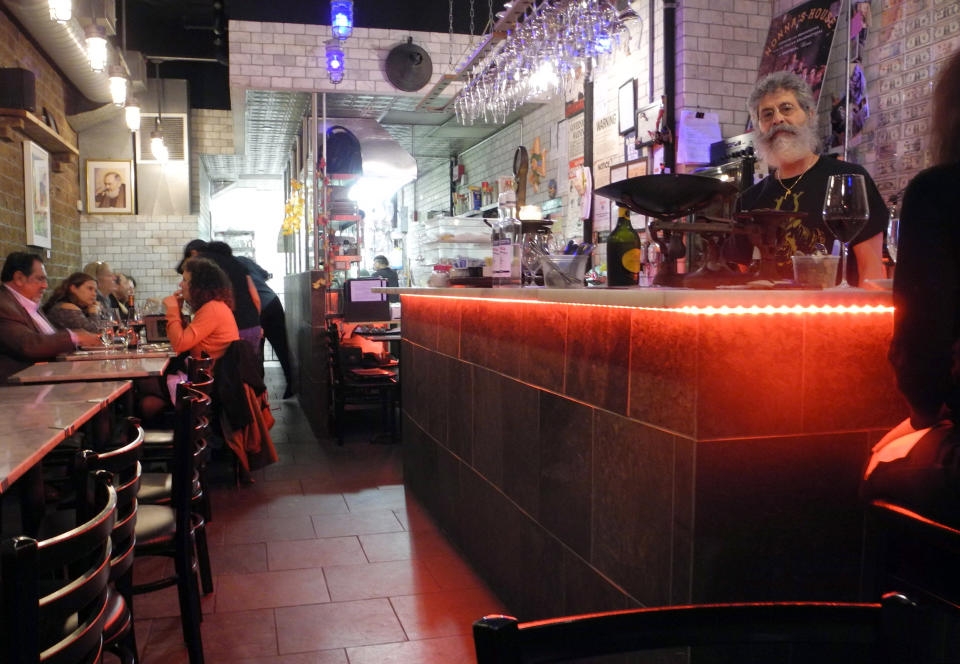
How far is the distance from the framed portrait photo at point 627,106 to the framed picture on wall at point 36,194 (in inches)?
217

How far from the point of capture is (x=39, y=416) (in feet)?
9.68

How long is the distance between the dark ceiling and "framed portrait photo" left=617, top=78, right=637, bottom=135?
6.59 feet

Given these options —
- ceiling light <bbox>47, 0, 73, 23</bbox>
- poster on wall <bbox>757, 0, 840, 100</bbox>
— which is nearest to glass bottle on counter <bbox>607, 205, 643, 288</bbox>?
poster on wall <bbox>757, 0, 840, 100</bbox>

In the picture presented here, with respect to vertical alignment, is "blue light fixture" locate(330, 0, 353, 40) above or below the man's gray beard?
above

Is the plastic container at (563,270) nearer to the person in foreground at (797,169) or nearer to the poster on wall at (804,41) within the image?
the person in foreground at (797,169)

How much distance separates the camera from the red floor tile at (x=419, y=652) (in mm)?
2830

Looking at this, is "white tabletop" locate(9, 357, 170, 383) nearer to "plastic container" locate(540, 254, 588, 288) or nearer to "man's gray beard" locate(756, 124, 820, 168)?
"plastic container" locate(540, 254, 588, 288)

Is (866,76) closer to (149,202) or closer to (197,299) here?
(197,299)

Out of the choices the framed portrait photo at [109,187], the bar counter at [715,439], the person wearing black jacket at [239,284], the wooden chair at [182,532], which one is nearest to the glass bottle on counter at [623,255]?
the bar counter at [715,439]

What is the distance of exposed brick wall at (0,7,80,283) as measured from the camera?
6840 mm

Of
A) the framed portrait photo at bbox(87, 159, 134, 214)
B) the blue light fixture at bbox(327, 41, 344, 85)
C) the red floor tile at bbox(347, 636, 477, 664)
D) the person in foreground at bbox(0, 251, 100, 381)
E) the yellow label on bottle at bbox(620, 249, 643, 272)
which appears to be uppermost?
the blue light fixture at bbox(327, 41, 344, 85)

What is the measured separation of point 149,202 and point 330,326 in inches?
249

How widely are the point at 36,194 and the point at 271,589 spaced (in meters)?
5.97

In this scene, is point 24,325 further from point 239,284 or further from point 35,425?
point 35,425
